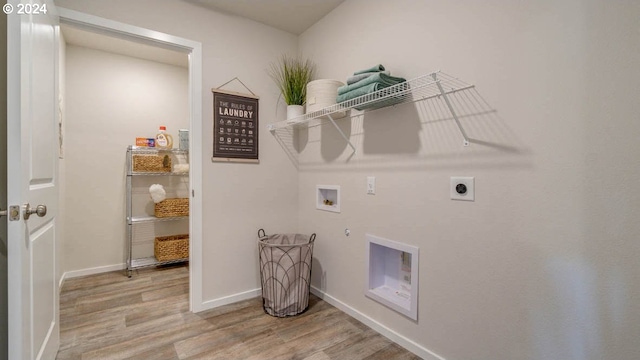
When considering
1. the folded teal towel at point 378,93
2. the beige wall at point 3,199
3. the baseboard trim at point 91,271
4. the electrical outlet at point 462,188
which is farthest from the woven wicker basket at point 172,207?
the electrical outlet at point 462,188

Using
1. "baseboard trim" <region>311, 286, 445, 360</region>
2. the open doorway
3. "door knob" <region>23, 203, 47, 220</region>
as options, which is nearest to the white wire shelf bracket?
"baseboard trim" <region>311, 286, 445, 360</region>

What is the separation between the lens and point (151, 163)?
307 centimetres

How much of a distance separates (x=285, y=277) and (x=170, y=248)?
1711 millimetres

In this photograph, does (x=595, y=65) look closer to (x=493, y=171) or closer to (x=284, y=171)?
(x=493, y=171)

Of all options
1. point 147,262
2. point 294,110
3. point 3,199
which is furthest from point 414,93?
point 147,262

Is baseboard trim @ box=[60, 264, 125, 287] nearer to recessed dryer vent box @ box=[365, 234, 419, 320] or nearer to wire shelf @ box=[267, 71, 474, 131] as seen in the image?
recessed dryer vent box @ box=[365, 234, 419, 320]

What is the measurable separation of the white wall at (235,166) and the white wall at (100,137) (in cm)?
150

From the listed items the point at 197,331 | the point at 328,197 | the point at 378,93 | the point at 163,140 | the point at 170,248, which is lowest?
the point at 197,331

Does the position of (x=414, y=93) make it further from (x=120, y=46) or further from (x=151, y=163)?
(x=120, y=46)

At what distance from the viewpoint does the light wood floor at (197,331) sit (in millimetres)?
1673

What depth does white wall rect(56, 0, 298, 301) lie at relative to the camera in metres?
2.11

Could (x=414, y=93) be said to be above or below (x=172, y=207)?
above

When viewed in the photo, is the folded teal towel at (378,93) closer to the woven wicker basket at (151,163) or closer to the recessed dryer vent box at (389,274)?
the recessed dryer vent box at (389,274)

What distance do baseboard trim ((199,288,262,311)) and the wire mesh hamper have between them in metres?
0.29
